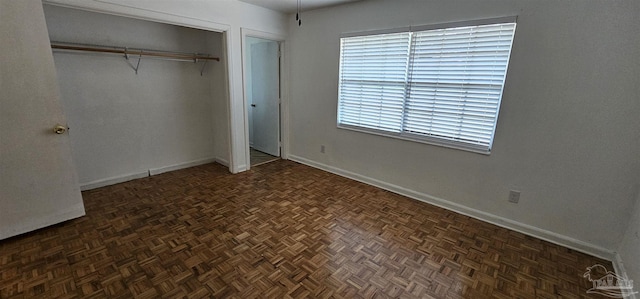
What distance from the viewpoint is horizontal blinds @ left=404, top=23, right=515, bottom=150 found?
2488 millimetres

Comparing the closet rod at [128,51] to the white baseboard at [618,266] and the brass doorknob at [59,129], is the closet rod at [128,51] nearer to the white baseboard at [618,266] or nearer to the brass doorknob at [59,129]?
the brass doorknob at [59,129]

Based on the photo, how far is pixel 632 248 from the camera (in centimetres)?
190

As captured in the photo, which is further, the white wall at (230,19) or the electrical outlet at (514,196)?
the white wall at (230,19)

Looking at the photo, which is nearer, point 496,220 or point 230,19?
point 496,220

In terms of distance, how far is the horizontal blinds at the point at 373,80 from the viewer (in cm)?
316

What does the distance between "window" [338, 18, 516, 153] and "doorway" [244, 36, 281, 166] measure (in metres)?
1.32

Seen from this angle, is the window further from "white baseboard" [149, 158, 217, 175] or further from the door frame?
"white baseboard" [149, 158, 217, 175]

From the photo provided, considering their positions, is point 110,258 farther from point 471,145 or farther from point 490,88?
point 490,88

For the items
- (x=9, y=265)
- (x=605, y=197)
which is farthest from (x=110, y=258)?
(x=605, y=197)

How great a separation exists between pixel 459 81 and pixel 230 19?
112 inches

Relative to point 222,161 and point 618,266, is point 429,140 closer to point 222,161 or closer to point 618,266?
point 618,266

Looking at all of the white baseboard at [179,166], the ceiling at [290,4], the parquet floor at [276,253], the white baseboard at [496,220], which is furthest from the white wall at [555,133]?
the white baseboard at [179,166]

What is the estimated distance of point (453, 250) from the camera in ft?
7.46

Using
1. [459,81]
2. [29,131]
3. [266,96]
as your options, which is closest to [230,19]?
[266,96]
